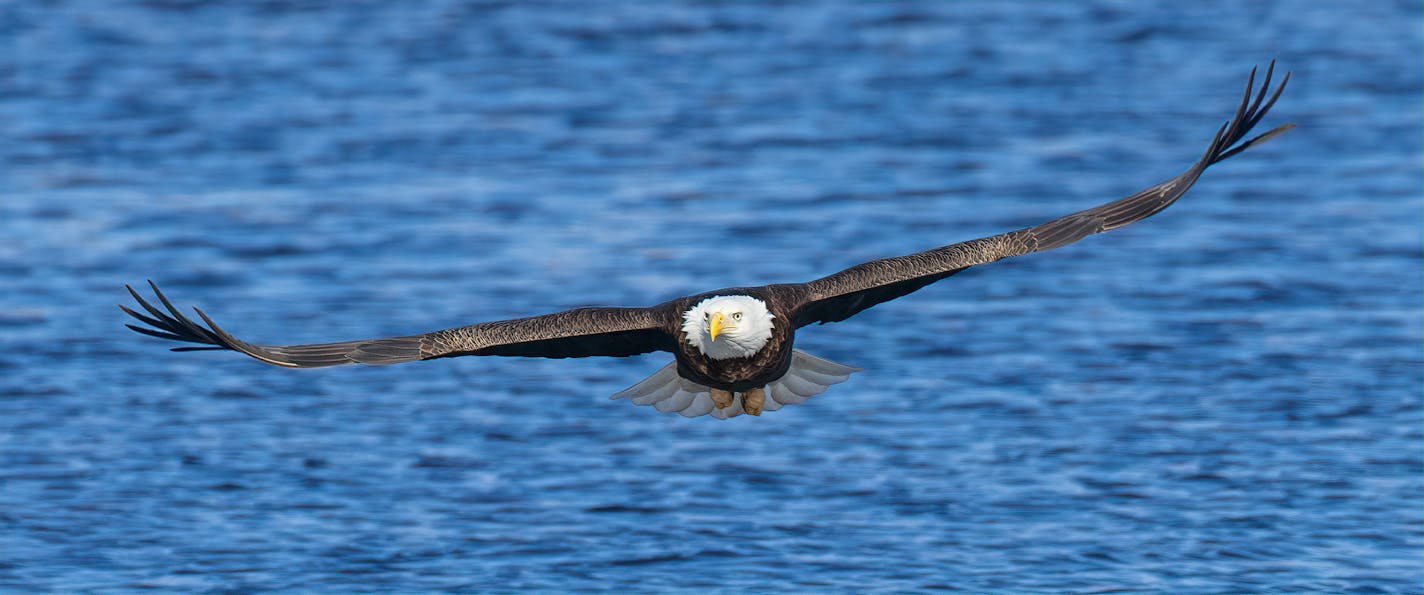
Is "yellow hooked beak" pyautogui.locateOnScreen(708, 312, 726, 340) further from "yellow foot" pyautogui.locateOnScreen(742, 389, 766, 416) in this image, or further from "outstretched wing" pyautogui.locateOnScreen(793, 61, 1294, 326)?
"yellow foot" pyautogui.locateOnScreen(742, 389, 766, 416)

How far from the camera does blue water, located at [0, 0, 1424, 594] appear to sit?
12844 mm

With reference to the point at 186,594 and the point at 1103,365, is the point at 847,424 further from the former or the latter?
the point at 186,594

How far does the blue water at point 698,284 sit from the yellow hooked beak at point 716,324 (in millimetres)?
1699

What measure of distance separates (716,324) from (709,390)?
1509 millimetres

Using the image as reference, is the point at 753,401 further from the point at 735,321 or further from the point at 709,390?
the point at 735,321

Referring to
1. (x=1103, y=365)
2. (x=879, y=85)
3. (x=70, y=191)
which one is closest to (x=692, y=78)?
(x=879, y=85)

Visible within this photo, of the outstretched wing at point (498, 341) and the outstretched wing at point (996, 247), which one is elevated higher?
the outstretched wing at point (996, 247)

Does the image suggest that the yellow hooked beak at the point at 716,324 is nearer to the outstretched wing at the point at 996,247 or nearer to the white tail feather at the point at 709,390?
the outstretched wing at the point at 996,247

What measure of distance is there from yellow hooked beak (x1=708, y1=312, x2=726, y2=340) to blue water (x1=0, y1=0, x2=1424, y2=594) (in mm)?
1699

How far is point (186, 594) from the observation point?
12188mm

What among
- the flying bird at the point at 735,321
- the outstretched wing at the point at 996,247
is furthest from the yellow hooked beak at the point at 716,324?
the outstretched wing at the point at 996,247

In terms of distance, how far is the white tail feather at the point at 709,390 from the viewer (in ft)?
40.5

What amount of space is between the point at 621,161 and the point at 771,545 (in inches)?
399

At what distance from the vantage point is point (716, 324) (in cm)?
1084
